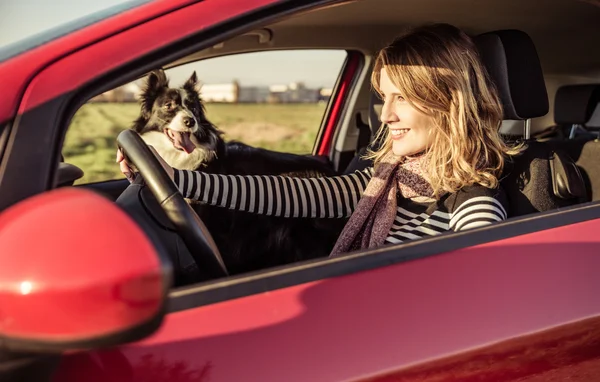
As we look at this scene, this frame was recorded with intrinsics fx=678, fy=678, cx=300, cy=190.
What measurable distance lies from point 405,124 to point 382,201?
10.1 inches

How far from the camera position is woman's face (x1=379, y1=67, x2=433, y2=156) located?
2.13 metres

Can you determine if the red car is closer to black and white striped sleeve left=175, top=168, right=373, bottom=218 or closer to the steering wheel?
the steering wheel

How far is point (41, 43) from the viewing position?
1.25 m

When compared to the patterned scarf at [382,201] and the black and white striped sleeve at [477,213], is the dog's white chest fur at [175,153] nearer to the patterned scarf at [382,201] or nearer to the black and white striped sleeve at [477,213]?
the patterned scarf at [382,201]

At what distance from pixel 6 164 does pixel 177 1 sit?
0.44 m

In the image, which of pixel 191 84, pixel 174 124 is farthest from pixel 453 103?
pixel 191 84

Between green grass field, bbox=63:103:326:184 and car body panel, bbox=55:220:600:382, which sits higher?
car body panel, bbox=55:220:600:382

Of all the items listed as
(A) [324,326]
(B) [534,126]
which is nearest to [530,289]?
(A) [324,326]

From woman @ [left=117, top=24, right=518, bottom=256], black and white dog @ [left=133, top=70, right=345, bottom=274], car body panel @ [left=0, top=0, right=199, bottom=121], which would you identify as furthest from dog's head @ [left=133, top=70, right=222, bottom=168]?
car body panel @ [left=0, top=0, right=199, bottom=121]

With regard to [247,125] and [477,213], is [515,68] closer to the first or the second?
[477,213]

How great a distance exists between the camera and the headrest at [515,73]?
87.9 inches

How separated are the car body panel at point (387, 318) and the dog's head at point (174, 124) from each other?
2.05 metres

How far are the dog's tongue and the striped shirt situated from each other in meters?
1.07

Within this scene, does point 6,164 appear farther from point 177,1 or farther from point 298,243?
point 298,243
